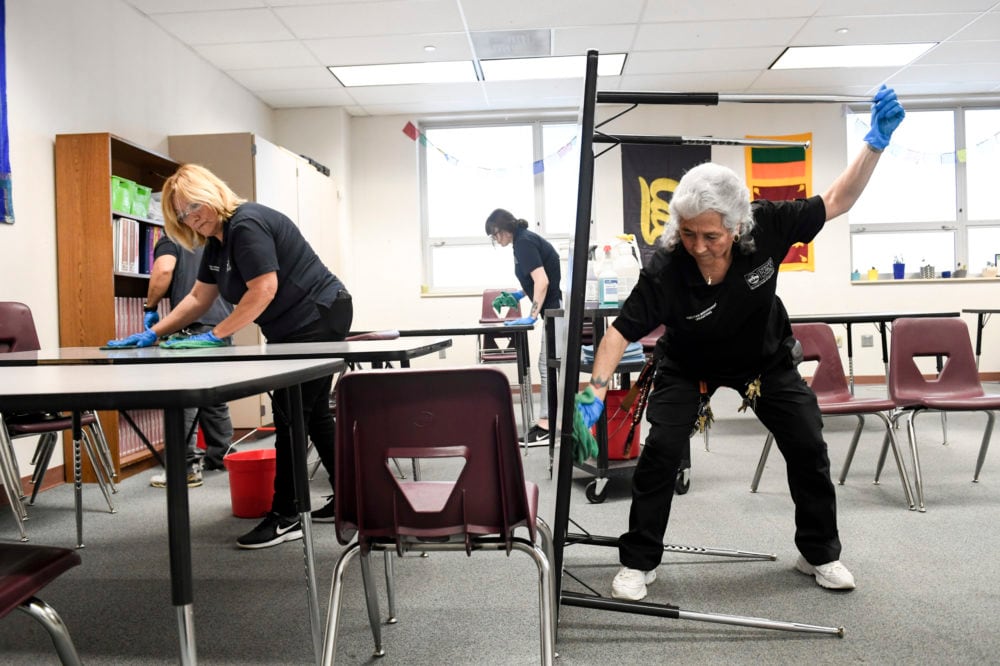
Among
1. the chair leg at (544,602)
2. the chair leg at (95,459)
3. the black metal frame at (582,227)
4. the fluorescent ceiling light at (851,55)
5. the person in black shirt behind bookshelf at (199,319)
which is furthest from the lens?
the fluorescent ceiling light at (851,55)

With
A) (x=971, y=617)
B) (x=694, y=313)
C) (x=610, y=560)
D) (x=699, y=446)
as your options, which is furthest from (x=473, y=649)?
(x=699, y=446)

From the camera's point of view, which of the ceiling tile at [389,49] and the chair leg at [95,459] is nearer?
the chair leg at [95,459]

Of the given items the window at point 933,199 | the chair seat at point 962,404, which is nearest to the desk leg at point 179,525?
the chair seat at point 962,404

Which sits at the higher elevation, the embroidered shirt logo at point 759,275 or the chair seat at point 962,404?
the embroidered shirt logo at point 759,275

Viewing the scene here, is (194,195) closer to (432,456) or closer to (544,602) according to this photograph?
(432,456)

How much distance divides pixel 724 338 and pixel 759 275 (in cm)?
17

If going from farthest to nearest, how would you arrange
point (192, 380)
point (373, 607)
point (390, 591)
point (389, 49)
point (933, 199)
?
point (933, 199), point (389, 49), point (390, 591), point (373, 607), point (192, 380)

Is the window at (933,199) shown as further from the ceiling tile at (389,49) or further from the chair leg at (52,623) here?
the chair leg at (52,623)

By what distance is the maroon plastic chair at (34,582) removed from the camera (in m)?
0.91

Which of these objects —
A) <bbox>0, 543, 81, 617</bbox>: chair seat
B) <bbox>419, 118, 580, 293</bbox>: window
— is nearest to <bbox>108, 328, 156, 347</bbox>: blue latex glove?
<bbox>0, 543, 81, 617</bbox>: chair seat

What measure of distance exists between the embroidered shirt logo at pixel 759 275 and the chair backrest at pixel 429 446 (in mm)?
832

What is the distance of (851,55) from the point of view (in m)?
5.21

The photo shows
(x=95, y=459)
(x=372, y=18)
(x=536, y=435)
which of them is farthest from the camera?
(x=372, y=18)

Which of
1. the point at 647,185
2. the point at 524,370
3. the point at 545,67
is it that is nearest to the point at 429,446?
the point at 524,370
